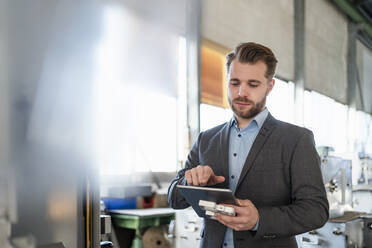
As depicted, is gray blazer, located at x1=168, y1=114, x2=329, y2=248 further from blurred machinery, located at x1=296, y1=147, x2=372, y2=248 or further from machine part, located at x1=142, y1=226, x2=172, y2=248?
machine part, located at x1=142, y1=226, x2=172, y2=248

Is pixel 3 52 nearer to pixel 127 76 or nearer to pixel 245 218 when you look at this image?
pixel 127 76

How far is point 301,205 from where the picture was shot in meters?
1.07

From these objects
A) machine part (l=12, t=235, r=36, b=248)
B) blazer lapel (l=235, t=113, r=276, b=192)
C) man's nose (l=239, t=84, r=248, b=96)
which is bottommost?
machine part (l=12, t=235, r=36, b=248)

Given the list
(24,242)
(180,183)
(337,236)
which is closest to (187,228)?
(337,236)

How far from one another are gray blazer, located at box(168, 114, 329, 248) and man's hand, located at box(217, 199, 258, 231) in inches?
1.0

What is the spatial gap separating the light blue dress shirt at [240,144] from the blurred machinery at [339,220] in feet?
4.76

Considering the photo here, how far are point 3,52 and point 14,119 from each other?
0.10 m

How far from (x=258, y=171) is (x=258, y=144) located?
80 millimetres

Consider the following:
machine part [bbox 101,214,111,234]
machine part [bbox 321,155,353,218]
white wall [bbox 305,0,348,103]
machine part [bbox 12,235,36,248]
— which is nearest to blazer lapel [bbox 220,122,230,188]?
machine part [bbox 101,214,111,234]

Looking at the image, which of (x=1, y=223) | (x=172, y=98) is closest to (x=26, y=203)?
(x=1, y=223)

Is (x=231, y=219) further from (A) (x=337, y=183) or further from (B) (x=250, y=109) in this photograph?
(A) (x=337, y=183)

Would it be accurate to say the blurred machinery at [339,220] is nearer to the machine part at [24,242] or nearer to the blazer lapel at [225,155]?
the blazer lapel at [225,155]

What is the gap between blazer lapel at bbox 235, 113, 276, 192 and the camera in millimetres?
1149

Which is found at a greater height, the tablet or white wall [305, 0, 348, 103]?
white wall [305, 0, 348, 103]
